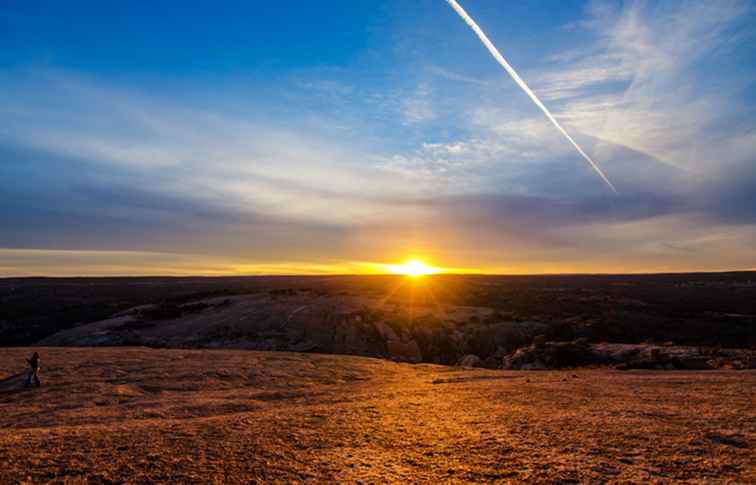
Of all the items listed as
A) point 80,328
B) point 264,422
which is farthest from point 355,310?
point 264,422

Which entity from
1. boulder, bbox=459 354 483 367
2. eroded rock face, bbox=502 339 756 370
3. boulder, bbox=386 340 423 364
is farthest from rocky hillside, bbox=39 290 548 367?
eroded rock face, bbox=502 339 756 370

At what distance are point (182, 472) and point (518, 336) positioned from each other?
32695 millimetres

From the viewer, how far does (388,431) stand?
958 centimetres

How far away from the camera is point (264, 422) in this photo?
10.2 meters

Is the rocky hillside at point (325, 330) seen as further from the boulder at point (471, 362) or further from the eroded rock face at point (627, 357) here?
the eroded rock face at point (627, 357)

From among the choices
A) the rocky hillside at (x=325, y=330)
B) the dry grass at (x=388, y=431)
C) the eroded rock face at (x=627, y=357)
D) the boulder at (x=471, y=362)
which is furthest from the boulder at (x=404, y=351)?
the dry grass at (x=388, y=431)

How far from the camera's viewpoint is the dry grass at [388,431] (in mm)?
7020

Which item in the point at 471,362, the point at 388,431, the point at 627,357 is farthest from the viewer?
the point at 471,362

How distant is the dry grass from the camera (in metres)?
7.02

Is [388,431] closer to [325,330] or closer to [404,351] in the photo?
[404,351]

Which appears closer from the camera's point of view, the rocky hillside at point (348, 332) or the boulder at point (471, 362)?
the boulder at point (471, 362)

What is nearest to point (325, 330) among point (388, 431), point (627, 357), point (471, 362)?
point (471, 362)

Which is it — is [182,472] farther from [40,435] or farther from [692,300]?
[692,300]

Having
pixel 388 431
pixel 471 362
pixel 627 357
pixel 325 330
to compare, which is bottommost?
pixel 471 362
